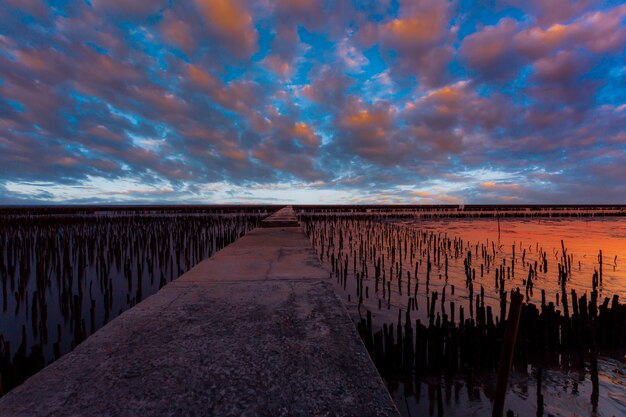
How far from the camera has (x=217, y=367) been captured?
223 centimetres

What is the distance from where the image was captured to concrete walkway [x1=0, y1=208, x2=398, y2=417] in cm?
185

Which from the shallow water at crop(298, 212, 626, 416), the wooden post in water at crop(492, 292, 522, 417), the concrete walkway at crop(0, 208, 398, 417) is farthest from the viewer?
the shallow water at crop(298, 212, 626, 416)

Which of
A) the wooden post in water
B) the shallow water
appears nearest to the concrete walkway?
the wooden post in water

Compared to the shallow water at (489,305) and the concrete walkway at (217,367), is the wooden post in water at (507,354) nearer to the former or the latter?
the concrete walkway at (217,367)

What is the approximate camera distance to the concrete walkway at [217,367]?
185 centimetres

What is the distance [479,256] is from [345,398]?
14.0 metres

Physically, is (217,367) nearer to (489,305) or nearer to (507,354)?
(507,354)

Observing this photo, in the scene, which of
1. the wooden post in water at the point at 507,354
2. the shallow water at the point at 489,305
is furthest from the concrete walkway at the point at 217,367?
the shallow water at the point at 489,305

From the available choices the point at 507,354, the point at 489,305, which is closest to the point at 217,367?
the point at 507,354

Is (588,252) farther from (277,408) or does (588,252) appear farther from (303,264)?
(277,408)

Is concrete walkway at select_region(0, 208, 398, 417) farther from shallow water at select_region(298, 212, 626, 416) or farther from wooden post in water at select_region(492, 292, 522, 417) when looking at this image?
shallow water at select_region(298, 212, 626, 416)

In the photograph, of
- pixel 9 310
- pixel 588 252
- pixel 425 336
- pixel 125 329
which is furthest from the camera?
pixel 588 252

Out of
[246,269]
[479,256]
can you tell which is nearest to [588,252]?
[479,256]

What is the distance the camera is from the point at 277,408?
1826 mm
